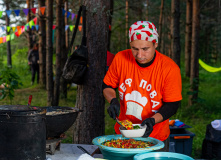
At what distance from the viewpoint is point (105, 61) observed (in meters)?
3.79

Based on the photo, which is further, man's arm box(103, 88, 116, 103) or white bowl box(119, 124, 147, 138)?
man's arm box(103, 88, 116, 103)

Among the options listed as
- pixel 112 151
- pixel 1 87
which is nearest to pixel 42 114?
pixel 112 151

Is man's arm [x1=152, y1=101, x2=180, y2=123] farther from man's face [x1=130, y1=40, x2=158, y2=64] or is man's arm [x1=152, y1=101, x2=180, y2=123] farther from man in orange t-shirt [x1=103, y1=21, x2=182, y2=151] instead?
man's face [x1=130, y1=40, x2=158, y2=64]

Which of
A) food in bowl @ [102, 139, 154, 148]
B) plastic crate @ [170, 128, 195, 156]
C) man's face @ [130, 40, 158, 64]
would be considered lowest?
plastic crate @ [170, 128, 195, 156]

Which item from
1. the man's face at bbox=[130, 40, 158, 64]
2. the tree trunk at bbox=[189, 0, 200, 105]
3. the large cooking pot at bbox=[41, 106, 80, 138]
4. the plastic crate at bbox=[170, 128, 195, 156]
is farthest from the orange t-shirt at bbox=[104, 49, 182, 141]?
the tree trunk at bbox=[189, 0, 200, 105]

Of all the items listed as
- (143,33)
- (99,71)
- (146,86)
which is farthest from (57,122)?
(99,71)

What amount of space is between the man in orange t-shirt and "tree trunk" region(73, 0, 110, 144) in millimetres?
1083

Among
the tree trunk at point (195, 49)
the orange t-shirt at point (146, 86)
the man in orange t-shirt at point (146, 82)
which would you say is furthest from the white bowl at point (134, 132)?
the tree trunk at point (195, 49)

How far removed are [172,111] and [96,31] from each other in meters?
1.68

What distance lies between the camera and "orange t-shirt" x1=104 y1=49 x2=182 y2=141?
2.45 m

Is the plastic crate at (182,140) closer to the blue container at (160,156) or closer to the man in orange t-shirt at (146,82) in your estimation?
the man in orange t-shirt at (146,82)

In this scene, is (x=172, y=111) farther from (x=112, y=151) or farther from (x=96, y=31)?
(x=96, y=31)

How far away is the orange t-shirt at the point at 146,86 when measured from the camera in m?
2.45

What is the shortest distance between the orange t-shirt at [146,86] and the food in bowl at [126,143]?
0.42 metres
